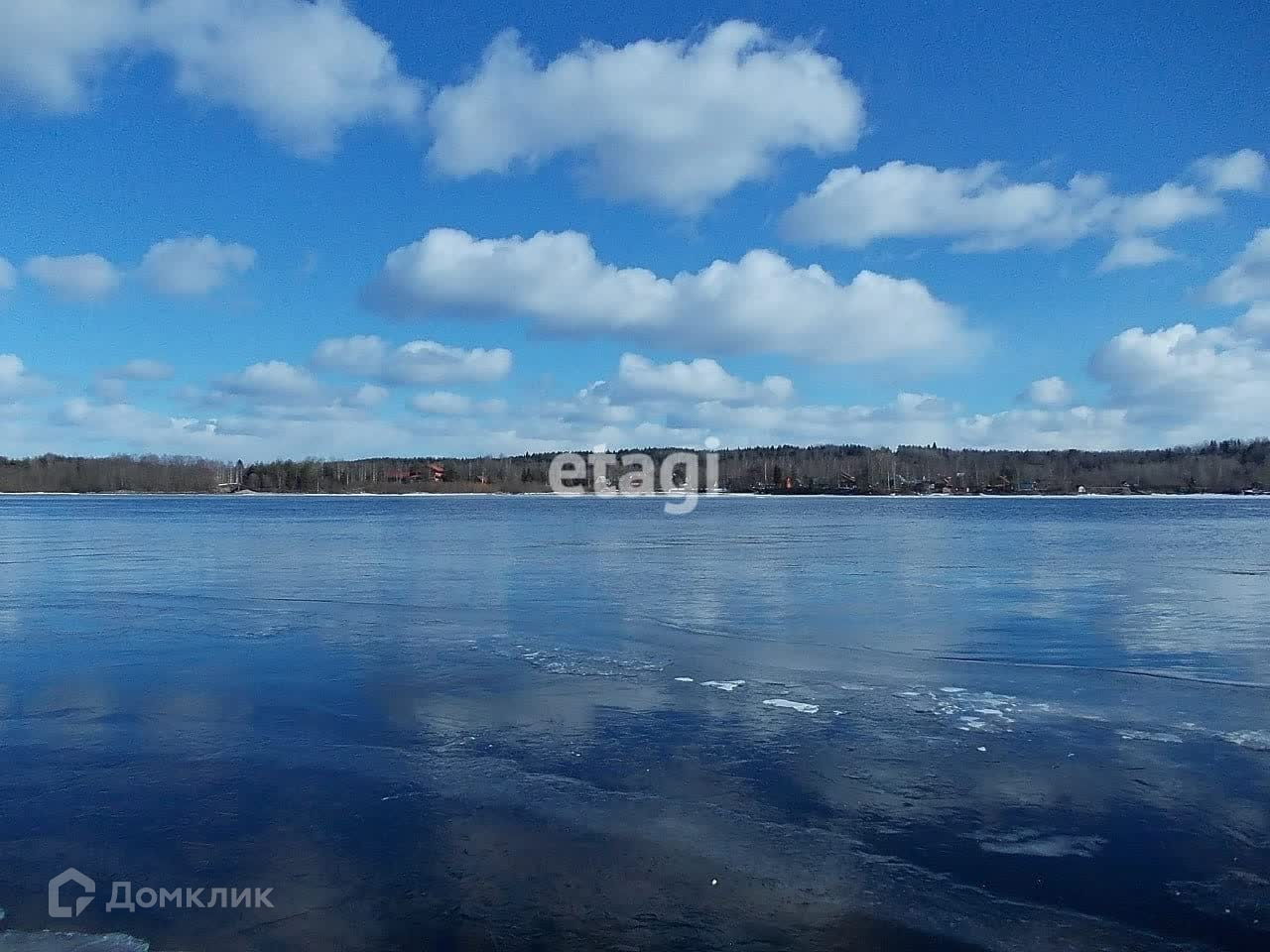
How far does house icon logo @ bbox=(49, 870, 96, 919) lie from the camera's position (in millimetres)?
3961

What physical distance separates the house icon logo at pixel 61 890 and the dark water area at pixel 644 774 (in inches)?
1.8

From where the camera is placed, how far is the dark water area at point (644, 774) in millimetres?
3879

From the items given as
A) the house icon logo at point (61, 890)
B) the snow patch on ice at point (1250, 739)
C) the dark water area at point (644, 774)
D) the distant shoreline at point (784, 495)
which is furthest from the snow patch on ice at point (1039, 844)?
the distant shoreline at point (784, 495)

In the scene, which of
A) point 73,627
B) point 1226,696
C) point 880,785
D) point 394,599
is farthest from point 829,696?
point 73,627

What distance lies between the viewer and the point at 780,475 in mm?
129500

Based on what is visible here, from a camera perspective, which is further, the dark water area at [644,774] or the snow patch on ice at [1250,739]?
the snow patch on ice at [1250,739]

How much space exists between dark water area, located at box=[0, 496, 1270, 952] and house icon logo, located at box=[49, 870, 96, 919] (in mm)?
45

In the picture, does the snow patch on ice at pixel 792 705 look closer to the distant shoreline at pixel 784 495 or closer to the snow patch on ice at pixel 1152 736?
the snow patch on ice at pixel 1152 736

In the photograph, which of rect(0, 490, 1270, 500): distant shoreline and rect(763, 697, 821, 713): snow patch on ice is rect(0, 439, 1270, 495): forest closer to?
rect(0, 490, 1270, 500): distant shoreline

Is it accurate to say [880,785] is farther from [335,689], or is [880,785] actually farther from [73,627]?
[73,627]

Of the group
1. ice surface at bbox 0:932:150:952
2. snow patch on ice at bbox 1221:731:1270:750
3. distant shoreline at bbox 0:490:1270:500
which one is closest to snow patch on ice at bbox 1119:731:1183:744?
snow patch on ice at bbox 1221:731:1270:750

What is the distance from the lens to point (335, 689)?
7.94 metres

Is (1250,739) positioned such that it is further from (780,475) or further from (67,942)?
(780,475)

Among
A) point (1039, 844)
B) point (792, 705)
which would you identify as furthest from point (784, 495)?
point (1039, 844)
